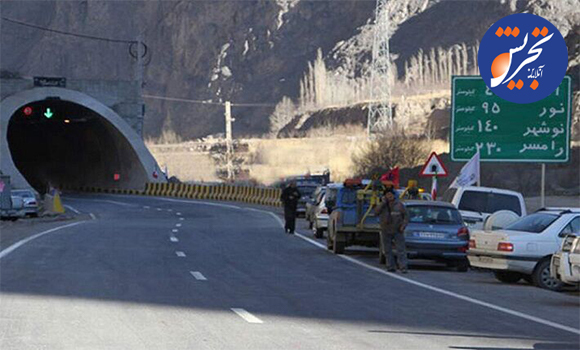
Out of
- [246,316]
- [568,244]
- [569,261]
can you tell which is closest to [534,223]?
[568,244]

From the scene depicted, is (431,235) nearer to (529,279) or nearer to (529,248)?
(529,279)

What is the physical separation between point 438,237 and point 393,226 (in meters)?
1.41

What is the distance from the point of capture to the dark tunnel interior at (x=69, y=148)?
266ft

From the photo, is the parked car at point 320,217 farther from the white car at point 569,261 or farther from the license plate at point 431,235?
the white car at point 569,261

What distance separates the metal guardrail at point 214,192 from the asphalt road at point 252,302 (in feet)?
111

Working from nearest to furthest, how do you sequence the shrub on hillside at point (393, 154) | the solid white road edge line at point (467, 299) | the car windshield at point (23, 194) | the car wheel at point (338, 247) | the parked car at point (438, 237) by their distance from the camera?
the solid white road edge line at point (467, 299) → the parked car at point (438, 237) → the car wheel at point (338, 247) → the car windshield at point (23, 194) → the shrub on hillside at point (393, 154)

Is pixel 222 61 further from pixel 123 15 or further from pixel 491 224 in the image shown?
pixel 491 224

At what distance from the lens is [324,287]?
2145cm

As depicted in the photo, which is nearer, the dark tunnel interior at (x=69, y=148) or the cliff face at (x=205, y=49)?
the dark tunnel interior at (x=69, y=148)

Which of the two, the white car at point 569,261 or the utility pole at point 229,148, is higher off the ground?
the utility pole at point 229,148

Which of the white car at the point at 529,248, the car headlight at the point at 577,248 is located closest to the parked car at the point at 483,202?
the white car at the point at 529,248

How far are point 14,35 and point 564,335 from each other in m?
151

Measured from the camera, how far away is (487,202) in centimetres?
3097

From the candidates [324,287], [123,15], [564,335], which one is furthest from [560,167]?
[123,15]
